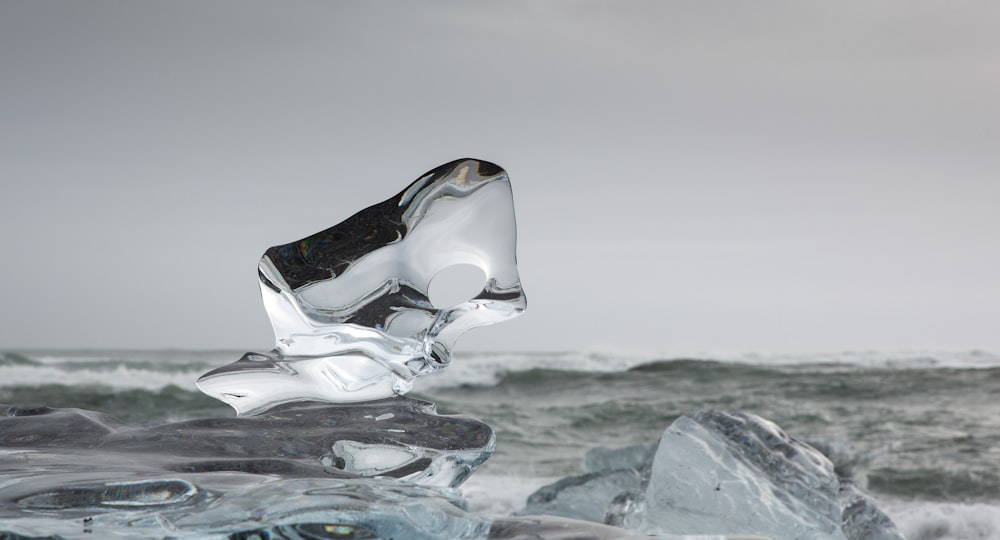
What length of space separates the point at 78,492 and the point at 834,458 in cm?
368

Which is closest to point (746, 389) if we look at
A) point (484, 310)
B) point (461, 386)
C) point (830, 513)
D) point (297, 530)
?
point (461, 386)

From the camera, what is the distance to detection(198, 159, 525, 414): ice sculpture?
1.97 metres

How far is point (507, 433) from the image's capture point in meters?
7.88

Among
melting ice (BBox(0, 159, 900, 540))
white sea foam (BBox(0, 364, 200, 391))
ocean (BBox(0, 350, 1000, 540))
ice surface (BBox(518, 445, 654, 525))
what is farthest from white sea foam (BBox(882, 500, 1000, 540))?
white sea foam (BBox(0, 364, 200, 391))

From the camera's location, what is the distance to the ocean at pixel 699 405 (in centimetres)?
551

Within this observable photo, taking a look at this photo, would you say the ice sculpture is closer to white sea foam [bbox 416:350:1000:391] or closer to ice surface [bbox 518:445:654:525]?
ice surface [bbox 518:445:654:525]

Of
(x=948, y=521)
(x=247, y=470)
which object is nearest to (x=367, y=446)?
(x=247, y=470)

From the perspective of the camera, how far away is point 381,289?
6.54ft

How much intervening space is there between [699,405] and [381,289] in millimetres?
8147

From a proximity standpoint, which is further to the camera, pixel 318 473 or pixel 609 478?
pixel 609 478

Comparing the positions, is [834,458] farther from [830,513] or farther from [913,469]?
[913,469]

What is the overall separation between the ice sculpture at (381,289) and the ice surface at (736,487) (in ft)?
3.44

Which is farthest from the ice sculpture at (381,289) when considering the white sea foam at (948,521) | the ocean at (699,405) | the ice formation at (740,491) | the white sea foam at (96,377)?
the white sea foam at (96,377)

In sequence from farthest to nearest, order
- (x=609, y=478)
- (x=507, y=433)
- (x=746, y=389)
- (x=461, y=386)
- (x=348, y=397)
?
(x=461, y=386), (x=746, y=389), (x=507, y=433), (x=609, y=478), (x=348, y=397)
